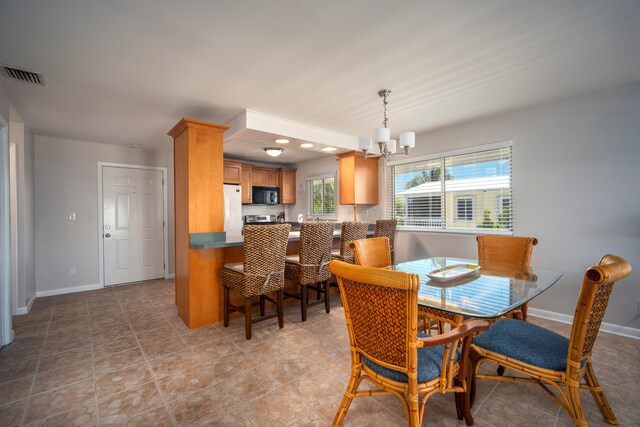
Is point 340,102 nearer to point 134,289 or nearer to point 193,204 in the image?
point 193,204

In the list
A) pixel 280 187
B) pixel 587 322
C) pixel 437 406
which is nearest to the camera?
pixel 587 322

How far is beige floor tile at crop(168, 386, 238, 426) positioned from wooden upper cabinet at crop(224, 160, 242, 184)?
4.23 meters

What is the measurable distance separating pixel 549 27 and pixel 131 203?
18.8 feet

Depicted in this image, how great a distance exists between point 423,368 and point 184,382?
5.49ft

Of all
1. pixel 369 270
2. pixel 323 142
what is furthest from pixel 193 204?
pixel 369 270

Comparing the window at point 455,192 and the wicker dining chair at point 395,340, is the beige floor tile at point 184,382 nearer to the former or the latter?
the wicker dining chair at point 395,340

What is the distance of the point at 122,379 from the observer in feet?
6.86

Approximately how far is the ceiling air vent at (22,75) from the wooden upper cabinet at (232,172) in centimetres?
317

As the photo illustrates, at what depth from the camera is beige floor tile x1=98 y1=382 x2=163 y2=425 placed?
1702mm

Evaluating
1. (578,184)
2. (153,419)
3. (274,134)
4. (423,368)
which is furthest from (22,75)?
(578,184)

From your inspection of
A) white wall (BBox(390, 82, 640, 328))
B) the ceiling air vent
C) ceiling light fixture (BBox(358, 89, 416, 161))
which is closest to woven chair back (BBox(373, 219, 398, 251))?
ceiling light fixture (BBox(358, 89, 416, 161))

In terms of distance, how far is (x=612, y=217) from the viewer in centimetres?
279

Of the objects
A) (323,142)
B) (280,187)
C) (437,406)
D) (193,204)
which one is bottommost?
(437,406)

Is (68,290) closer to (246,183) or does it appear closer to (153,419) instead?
(246,183)
